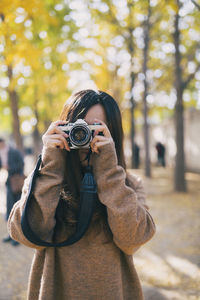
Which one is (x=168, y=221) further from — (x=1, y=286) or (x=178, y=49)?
(x=178, y=49)

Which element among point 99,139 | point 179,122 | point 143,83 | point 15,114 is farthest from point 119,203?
point 143,83

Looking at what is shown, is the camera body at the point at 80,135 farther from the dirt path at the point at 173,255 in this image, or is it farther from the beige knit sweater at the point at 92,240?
the dirt path at the point at 173,255

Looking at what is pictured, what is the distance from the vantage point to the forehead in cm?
134

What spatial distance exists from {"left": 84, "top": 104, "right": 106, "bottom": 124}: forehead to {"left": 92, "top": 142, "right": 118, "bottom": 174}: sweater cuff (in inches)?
7.5

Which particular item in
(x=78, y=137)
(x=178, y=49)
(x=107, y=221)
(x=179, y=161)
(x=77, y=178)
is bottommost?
(x=179, y=161)

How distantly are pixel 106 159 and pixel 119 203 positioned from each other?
21 centimetres

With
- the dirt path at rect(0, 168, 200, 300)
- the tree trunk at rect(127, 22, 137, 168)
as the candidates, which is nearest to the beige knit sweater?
the dirt path at rect(0, 168, 200, 300)

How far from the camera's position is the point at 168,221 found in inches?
222

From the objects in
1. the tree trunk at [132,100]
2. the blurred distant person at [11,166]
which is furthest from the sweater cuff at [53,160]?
the tree trunk at [132,100]

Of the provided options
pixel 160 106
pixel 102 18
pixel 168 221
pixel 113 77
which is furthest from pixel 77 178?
pixel 160 106

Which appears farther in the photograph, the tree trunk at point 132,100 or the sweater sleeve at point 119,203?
the tree trunk at point 132,100

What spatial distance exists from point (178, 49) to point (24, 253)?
661cm

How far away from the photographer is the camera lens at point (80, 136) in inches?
48.3

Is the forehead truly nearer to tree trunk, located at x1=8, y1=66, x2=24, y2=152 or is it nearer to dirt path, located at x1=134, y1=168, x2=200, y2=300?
dirt path, located at x1=134, y1=168, x2=200, y2=300
